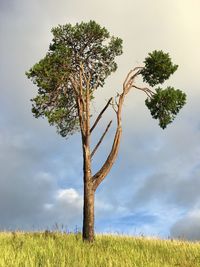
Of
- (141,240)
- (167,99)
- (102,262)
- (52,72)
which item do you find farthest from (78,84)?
(102,262)

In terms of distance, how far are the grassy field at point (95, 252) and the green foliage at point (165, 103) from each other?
286 inches

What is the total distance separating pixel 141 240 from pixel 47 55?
36.6 ft

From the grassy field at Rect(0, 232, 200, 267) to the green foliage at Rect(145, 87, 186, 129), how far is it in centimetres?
726

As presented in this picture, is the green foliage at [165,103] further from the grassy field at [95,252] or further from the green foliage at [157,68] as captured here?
the grassy field at [95,252]

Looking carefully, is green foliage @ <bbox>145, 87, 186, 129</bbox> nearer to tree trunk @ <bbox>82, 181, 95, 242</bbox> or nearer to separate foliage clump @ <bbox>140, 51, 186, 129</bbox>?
separate foliage clump @ <bbox>140, 51, 186, 129</bbox>

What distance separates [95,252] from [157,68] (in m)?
13.8

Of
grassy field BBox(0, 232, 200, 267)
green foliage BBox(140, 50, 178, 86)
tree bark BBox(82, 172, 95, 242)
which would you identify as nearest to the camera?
grassy field BBox(0, 232, 200, 267)

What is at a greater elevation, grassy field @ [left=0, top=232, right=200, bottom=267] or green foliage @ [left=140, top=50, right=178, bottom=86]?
green foliage @ [left=140, top=50, right=178, bottom=86]

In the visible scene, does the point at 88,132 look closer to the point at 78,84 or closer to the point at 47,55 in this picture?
the point at 78,84

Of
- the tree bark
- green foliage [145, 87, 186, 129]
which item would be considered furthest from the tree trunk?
green foliage [145, 87, 186, 129]

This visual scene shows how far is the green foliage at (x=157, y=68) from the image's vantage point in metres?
30.9

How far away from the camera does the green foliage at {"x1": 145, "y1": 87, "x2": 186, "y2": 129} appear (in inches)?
1192

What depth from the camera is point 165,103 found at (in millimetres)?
30547

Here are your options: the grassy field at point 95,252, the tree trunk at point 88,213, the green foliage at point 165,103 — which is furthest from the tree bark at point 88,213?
the green foliage at point 165,103
